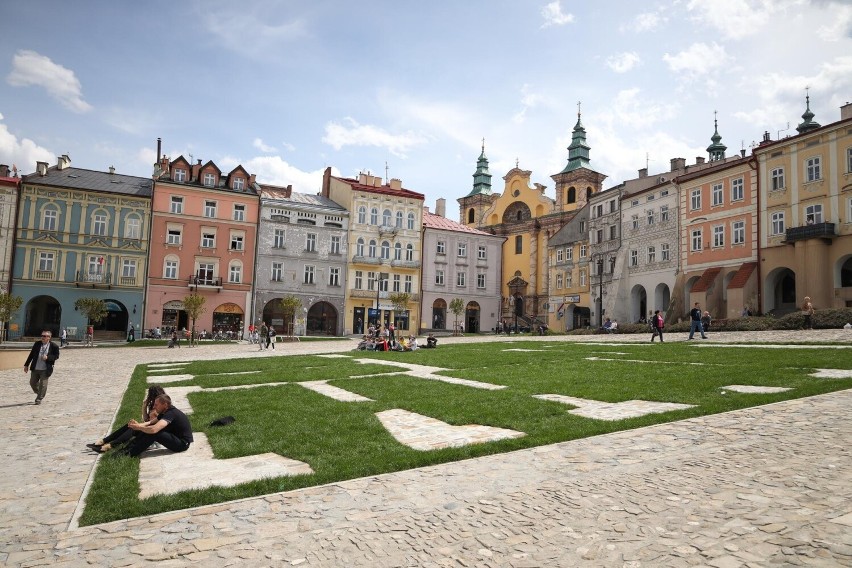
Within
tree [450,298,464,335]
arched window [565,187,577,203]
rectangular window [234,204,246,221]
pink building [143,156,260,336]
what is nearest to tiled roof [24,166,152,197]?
pink building [143,156,260,336]

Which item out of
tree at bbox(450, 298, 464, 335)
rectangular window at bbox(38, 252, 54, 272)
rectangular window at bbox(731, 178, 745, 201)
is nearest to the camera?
rectangular window at bbox(731, 178, 745, 201)

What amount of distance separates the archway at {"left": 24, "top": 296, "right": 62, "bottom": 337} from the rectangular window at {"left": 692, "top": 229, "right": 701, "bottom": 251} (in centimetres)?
4858

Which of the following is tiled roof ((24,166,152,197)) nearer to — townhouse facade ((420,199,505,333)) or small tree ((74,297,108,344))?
small tree ((74,297,108,344))

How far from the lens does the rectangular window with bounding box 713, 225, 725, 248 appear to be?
37.3 metres

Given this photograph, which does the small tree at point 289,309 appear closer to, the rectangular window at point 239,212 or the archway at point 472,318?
the rectangular window at point 239,212

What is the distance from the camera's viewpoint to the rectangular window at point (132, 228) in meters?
45.7

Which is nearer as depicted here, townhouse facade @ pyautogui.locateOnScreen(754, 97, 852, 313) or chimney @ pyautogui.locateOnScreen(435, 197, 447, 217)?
townhouse facade @ pyautogui.locateOnScreen(754, 97, 852, 313)

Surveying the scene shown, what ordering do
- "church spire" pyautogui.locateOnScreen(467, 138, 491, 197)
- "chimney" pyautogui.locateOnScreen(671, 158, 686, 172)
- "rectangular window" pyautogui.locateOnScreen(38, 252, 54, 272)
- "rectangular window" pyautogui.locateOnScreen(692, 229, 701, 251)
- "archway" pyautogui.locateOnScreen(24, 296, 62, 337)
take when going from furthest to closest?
"church spire" pyautogui.locateOnScreen(467, 138, 491, 197), "chimney" pyautogui.locateOnScreen(671, 158, 686, 172), "archway" pyautogui.locateOnScreen(24, 296, 62, 337), "rectangular window" pyautogui.locateOnScreen(38, 252, 54, 272), "rectangular window" pyautogui.locateOnScreen(692, 229, 701, 251)

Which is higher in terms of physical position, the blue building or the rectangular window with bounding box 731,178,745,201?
the rectangular window with bounding box 731,178,745,201

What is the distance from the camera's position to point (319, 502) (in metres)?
5.61

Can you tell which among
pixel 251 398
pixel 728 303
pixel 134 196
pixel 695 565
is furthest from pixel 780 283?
pixel 134 196

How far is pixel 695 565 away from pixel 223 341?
4340cm

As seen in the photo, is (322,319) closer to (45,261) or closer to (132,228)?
(132,228)

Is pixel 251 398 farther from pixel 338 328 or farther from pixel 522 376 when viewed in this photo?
pixel 338 328
